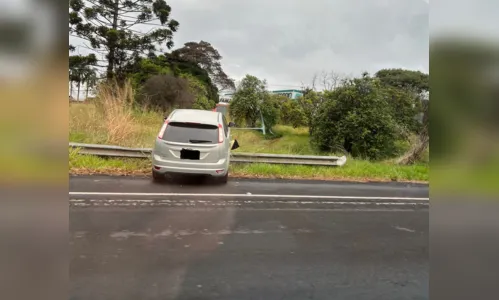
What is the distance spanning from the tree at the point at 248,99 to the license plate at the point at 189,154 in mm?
1673

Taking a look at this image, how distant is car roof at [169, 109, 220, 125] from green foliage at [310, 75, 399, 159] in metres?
2.37

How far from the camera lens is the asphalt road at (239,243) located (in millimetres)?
1943

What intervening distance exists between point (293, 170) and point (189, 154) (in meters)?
1.80

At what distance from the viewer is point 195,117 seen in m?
4.24

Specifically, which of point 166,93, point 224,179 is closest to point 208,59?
Result: point 166,93

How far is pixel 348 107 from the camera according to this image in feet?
19.8

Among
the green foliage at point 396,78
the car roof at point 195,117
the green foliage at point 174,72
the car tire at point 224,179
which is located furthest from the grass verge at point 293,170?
the green foliage at point 174,72

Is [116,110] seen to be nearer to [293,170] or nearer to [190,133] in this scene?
[190,133]

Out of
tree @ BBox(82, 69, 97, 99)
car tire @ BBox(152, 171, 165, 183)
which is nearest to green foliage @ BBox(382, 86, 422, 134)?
car tire @ BBox(152, 171, 165, 183)

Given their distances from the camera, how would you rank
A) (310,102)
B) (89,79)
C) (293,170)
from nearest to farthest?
(89,79)
(293,170)
(310,102)

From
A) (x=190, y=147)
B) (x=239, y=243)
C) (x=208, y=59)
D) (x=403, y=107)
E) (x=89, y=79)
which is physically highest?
(x=208, y=59)

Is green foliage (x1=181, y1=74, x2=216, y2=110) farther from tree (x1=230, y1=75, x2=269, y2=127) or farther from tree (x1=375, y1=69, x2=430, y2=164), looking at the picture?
tree (x1=375, y1=69, x2=430, y2=164)

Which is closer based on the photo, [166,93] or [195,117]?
[195,117]
